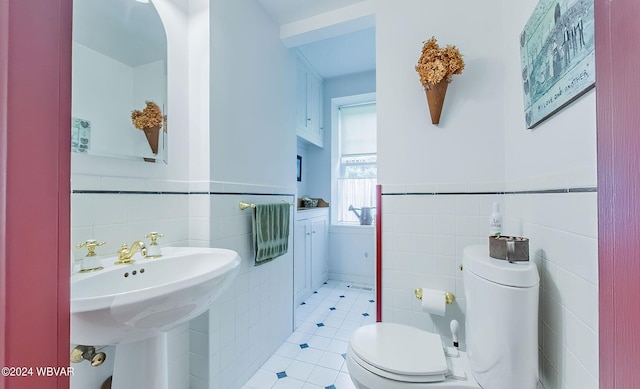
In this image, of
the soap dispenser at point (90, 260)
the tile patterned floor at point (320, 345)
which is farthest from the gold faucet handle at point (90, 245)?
the tile patterned floor at point (320, 345)

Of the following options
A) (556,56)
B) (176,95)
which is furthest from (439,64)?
(176,95)

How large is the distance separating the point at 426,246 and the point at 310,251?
1.46 meters

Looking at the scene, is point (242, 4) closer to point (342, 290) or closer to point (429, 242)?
point (429, 242)

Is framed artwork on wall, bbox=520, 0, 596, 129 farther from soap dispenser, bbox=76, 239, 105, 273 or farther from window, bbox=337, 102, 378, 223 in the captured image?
window, bbox=337, 102, 378, 223

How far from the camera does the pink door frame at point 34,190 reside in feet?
0.96

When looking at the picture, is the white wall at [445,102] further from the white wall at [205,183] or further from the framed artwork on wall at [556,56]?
the white wall at [205,183]

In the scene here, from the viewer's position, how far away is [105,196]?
100 centimetres

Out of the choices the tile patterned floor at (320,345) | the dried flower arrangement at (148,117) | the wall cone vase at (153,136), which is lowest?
the tile patterned floor at (320,345)

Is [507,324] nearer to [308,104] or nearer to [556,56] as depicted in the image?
[556,56]

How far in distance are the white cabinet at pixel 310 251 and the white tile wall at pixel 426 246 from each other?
0.93m

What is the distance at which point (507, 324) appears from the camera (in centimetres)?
80

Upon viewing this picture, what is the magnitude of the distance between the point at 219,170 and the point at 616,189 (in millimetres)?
1393

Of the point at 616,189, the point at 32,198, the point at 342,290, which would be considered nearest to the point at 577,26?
the point at 616,189

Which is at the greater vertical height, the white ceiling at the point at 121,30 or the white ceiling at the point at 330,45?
the white ceiling at the point at 330,45
